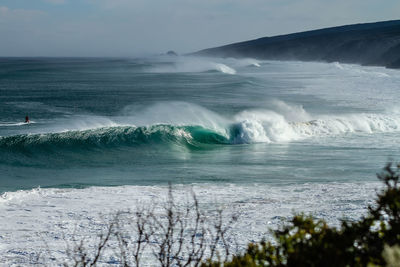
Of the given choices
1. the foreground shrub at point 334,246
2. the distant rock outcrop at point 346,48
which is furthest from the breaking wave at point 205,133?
the distant rock outcrop at point 346,48

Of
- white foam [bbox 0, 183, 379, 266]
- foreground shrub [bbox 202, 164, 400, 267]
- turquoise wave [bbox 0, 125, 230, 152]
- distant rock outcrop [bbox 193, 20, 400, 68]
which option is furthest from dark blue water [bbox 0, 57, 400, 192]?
distant rock outcrop [bbox 193, 20, 400, 68]

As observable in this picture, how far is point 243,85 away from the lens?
156ft

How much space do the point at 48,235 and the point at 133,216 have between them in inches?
66.3

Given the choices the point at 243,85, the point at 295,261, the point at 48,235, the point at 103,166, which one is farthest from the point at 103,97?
the point at 295,261

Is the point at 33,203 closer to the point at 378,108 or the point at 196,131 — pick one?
the point at 196,131

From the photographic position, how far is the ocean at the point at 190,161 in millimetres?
9406

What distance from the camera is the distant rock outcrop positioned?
107569 millimetres

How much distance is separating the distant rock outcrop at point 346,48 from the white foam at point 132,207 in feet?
233

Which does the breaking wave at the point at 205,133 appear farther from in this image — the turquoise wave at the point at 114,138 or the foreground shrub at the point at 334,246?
the foreground shrub at the point at 334,246

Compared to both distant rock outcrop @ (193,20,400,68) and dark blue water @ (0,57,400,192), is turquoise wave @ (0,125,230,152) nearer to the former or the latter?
dark blue water @ (0,57,400,192)

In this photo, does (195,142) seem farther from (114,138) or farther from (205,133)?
(114,138)

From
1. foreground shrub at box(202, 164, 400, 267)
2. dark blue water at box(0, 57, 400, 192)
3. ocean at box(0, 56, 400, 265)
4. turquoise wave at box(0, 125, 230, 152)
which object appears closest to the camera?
foreground shrub at box(202, 164, 400, 267)

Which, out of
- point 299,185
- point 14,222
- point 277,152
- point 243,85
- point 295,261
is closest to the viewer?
point 295,261

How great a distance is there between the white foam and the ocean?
2 centimetres
